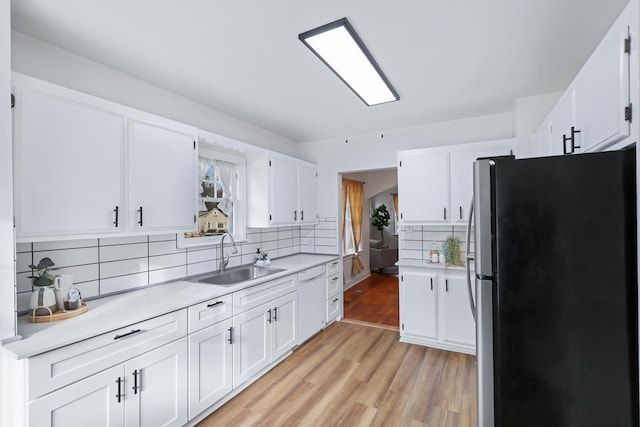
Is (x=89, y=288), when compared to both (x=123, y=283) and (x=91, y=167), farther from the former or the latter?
(x=91, y=167)

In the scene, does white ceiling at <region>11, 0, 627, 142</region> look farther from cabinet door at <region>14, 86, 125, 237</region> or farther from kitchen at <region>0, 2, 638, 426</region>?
cabinet door at <region>14, 86, 125, 237</region>

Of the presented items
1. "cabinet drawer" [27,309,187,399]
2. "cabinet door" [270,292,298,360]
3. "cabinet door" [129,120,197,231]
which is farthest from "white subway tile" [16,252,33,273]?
"cabinet door" [270,292,298,360]

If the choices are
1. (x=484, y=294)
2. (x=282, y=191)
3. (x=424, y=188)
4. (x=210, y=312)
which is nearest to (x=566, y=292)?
(x=484, y=294)

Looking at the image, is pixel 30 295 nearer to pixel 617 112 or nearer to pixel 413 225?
pixel 617 112

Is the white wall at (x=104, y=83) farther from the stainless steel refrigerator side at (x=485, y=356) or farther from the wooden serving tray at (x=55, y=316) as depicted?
the stainless steel refrigerator side at (x=485, y=356)

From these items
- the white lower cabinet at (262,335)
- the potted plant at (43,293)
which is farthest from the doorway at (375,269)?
the potted plant at (43,293)

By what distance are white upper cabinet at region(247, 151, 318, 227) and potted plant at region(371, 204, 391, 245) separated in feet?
13.7

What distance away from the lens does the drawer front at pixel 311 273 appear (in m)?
3.29

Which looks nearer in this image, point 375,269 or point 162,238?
point 162,238

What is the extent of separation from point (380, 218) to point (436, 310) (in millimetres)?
4700

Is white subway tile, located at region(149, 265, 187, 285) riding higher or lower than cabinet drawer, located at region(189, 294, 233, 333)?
higher

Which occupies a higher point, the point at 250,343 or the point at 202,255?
the point at 202,255

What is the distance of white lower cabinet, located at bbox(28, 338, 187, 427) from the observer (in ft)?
4.65

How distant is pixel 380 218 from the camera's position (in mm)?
7820
